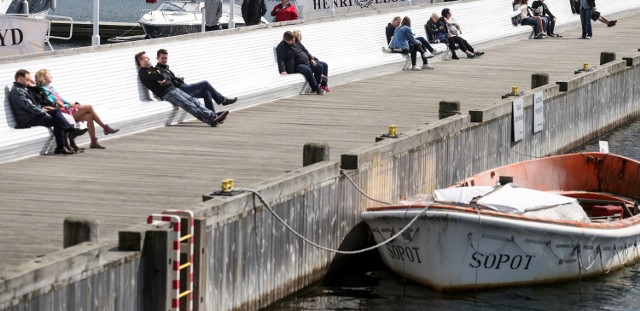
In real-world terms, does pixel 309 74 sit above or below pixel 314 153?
below

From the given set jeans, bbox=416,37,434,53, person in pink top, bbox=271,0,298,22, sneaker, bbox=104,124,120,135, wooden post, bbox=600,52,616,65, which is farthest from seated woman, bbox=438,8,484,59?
sneaker, bbox=104,124,120,135

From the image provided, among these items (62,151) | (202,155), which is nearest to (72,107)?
(62,151)

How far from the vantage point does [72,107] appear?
18.2 metres

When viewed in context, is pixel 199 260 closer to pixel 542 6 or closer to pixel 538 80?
pixel 538 80

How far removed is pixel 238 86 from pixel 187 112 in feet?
8.54

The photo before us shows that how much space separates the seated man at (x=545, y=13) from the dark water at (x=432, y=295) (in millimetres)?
23102

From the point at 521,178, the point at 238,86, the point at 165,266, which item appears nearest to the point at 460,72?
the point at 238,86

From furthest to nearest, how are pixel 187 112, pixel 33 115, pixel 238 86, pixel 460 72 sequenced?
pixel 460 72
pixel 238 86
pixel 187 112
pixel 33 115

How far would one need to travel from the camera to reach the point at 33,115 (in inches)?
680

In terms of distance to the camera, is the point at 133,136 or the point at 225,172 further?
the point at 133,136

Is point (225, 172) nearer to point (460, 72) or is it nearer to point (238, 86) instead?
point (238, 86)

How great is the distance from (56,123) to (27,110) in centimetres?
37

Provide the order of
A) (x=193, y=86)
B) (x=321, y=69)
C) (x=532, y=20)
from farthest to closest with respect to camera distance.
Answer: (x=532, y=20)
(x=321, y=69)
(x=193, y=86)

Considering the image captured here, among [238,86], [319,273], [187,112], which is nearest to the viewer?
[319,273]
